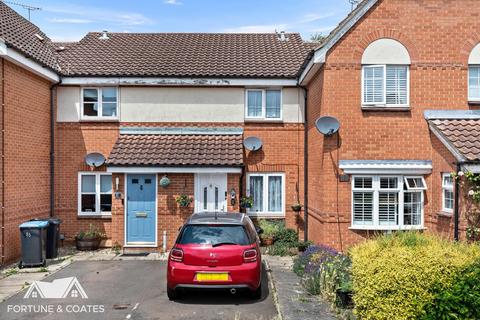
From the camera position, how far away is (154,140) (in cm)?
1457

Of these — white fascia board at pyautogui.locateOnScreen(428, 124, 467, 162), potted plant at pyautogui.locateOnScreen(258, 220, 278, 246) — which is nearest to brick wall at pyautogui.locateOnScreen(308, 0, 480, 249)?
white fascia board at pyautogui.locateOnScreen(428, 124, 467, 162)

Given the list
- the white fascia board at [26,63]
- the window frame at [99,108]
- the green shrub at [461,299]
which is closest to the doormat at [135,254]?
the window frame at [99,108]

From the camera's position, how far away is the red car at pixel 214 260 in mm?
7879

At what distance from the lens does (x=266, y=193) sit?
1472cm

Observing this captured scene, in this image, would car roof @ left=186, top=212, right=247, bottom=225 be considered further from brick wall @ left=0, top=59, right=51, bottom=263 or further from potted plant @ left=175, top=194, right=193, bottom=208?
brick wall @ left=0, top=59, right=51, bottom=263

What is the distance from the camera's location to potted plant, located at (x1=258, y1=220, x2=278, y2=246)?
541 inches

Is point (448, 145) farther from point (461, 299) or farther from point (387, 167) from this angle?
point (461, 299)

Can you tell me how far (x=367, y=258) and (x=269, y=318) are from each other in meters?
2.01

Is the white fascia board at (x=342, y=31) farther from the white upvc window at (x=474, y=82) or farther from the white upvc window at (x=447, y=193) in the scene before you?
the white upvc window at (x=447, y=193)

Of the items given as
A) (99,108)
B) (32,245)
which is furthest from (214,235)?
(99,108)

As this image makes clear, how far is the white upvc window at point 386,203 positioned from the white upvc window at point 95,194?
799cm

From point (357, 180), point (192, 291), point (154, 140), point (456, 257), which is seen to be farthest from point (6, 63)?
point (456, 257)

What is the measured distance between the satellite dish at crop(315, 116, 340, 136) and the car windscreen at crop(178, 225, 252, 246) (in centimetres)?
444

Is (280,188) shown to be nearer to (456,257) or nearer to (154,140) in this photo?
(154,140)
